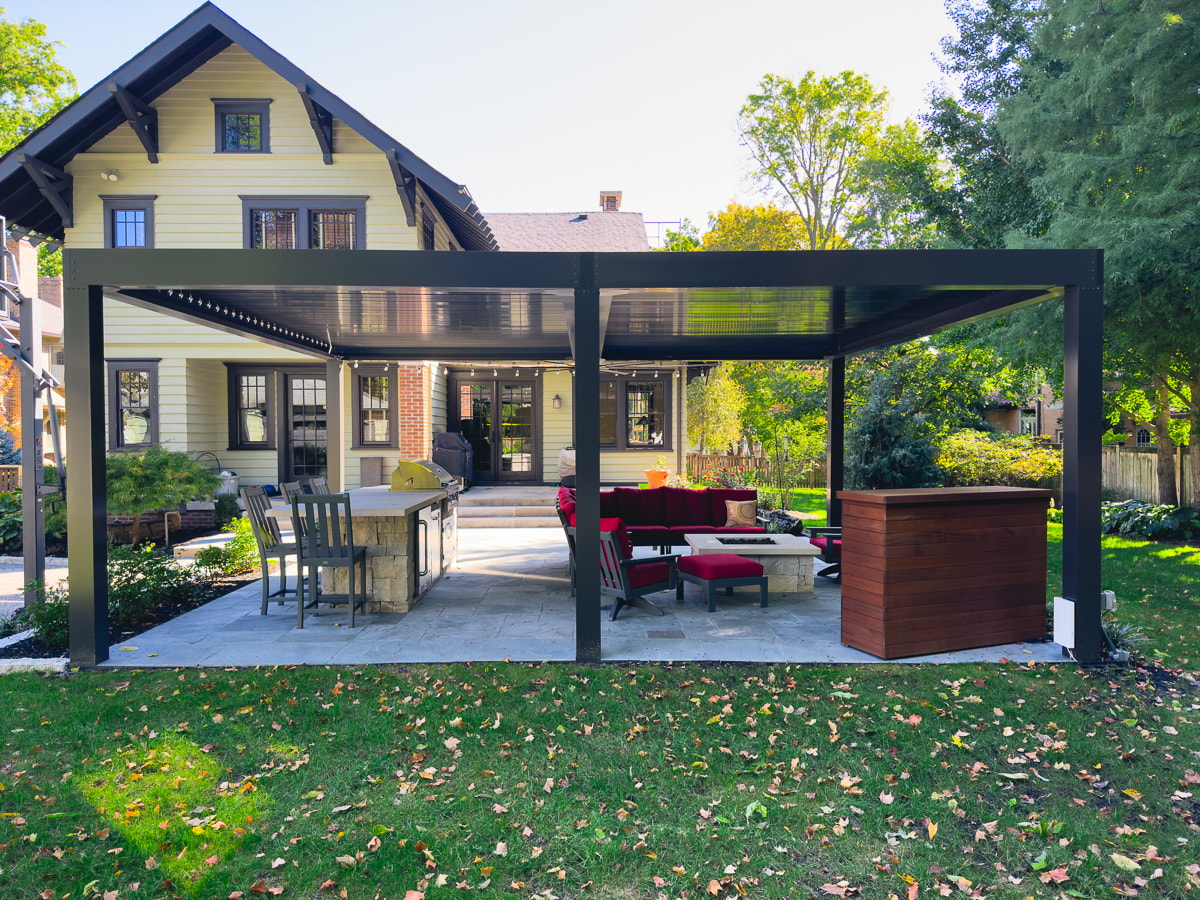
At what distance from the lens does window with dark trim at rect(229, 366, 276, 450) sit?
557 inches

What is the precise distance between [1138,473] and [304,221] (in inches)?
666

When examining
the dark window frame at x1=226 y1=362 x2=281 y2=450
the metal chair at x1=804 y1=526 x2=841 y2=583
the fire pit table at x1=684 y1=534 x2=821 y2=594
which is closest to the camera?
the fire pit table at x1=684 y1=534 x2=821 y2=594

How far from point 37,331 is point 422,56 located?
9.88 meters

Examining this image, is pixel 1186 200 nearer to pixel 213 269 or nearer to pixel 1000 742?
pixel 1000 742

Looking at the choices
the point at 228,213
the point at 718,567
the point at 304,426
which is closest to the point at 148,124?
the point at 228,213

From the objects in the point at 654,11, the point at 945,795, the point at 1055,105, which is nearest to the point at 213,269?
the point at 945,795

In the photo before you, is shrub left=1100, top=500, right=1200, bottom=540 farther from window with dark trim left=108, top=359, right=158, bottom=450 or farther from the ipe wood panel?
window with dark trim left=108, top=359, right=158, bottom=450

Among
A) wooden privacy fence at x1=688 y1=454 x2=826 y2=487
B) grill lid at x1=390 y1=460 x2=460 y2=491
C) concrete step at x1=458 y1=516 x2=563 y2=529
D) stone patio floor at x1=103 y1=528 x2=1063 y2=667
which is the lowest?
stone patio floor at x1=103 y1=528 x2=1063 y2=667

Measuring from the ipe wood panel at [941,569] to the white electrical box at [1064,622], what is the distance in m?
0.34

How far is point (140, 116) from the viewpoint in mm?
12344

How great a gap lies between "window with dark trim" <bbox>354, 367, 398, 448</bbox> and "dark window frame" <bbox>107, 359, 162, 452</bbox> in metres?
3.55

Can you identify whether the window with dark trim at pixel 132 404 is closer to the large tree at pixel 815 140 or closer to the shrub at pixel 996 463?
the shrub at pixel 996 463

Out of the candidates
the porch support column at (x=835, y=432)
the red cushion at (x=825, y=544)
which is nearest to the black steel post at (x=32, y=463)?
the red cushion at (x=825, y=544)

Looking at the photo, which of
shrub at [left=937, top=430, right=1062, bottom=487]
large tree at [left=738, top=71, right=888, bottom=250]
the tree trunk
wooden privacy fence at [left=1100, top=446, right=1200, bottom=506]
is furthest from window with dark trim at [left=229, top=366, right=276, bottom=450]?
large tree at [left=738, top=71, right=888, bottom=250]
